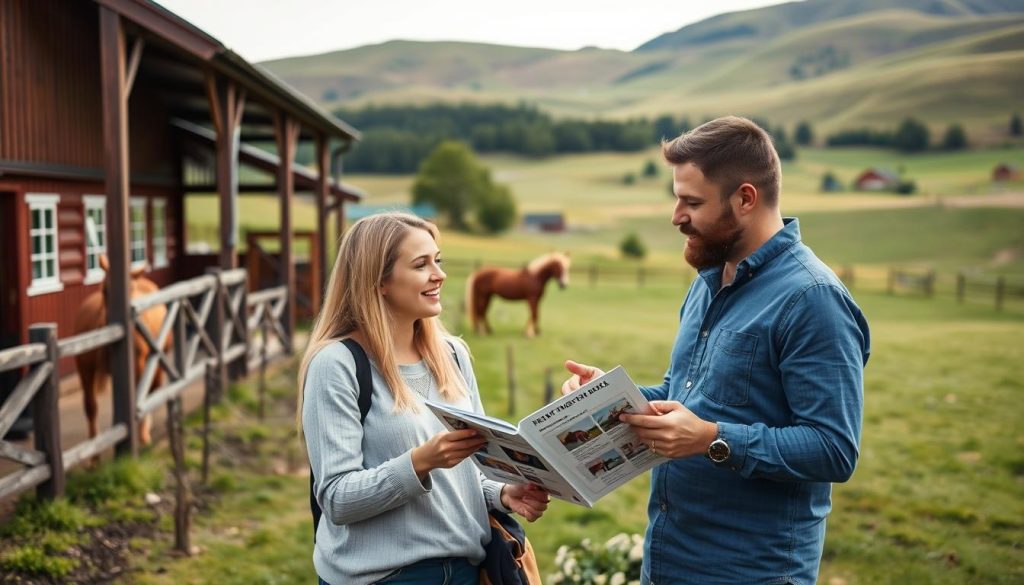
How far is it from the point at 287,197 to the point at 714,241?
35.7 ft

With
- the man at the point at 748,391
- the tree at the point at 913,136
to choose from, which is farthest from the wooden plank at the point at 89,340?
the tree at the point at 913,136

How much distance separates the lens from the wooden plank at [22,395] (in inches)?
207

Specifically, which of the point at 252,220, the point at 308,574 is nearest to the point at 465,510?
the point at 308,574

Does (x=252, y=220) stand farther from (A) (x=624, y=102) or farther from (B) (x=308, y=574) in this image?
(A) (x=624, y=102)

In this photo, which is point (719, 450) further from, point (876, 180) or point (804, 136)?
point (804, 136)

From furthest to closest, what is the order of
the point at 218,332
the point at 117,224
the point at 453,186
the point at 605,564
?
the point at 453,186 → the point at 218,332 → the point at 117,224 → the point at 605,564

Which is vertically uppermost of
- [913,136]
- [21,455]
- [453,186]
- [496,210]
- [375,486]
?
[913,136]

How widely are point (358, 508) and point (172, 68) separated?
10183mm

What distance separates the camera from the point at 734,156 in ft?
8.39

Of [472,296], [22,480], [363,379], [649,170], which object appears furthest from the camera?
[649,170]

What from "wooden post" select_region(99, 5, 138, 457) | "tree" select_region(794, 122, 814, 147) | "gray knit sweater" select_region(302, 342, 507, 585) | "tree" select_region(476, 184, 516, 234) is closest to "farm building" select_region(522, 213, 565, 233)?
"tree" select_region(476, 184, 516, 234)

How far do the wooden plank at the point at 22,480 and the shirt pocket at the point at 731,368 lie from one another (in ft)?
14.9

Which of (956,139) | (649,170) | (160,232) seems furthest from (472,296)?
(649,170)

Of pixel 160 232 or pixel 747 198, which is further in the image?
pixel 160 232
